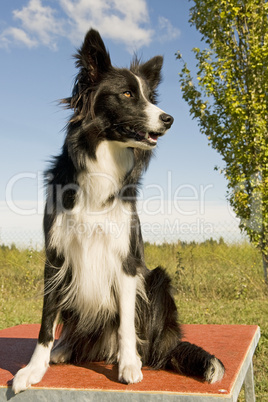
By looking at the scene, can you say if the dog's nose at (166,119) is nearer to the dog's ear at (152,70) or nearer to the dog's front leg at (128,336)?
the dog's ear at (152,70)

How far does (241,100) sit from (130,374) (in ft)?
21.4

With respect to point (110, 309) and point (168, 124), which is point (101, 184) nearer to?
point (168, 124)

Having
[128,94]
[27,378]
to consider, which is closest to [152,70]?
[128,94]

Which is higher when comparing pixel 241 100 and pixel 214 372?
pixel 241 100

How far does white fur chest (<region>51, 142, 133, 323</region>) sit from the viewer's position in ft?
8.25

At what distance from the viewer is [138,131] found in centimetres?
274

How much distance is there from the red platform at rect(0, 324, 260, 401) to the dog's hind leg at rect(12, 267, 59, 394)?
54 mm

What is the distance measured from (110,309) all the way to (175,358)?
508 millimetres

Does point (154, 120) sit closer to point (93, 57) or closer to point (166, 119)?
point (166, 119)

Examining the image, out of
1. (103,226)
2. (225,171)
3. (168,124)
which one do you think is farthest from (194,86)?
(103,226)

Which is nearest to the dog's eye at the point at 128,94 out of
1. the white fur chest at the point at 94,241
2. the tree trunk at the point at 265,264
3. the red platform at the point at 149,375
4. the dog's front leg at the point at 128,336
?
the white fur chest at the point at 94,241

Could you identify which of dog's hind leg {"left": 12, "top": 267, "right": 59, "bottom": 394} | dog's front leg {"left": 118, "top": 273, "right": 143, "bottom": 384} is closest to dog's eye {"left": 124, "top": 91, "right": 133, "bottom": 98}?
dog's front leg {"left": 118, "top": 273, "right": 143, "bottom": 384}

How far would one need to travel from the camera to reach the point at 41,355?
2.44 meters

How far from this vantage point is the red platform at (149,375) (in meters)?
2.20
